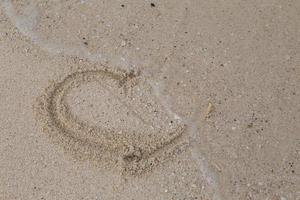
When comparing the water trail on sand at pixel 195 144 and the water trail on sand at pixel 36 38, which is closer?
the water trail on sand at pixel 195 144

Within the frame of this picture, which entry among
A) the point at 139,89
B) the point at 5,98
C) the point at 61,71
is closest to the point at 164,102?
the point at 139,89

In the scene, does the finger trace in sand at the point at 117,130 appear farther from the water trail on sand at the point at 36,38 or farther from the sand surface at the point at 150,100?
the water trail on sand at the point at 36,38

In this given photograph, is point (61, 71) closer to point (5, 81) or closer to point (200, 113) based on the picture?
point (5, 81)

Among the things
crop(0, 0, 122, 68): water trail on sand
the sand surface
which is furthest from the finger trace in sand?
crop(0, 0, 122, 68): water trail on sand

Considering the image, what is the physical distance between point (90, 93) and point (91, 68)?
0.17 meters

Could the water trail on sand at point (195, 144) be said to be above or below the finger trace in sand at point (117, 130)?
above

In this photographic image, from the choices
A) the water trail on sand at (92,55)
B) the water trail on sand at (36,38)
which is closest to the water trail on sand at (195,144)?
the water trail on sand at (92,55)

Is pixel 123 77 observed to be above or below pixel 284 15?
below

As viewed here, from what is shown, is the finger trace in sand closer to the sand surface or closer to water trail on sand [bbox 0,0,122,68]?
the sand surface

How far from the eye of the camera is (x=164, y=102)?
121 inches

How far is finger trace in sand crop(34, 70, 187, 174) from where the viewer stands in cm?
287

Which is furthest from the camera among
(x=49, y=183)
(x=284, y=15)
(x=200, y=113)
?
(x=284, y=15)

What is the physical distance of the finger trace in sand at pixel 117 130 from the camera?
2867mm

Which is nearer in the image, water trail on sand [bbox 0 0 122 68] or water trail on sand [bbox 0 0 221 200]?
water trail on sand [bbox 0 0 221 200]
